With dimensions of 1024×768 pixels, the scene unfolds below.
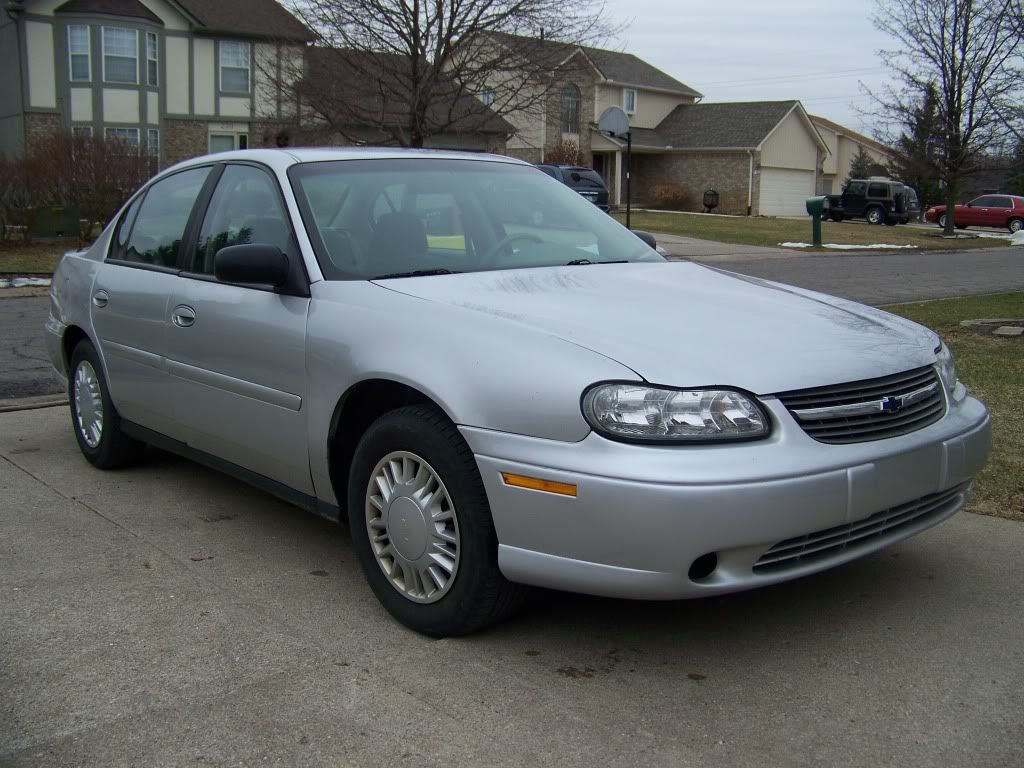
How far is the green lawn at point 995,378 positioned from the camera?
16.6 ft

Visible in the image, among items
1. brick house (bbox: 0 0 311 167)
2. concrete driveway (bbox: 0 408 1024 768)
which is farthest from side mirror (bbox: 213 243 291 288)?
brick house (bbox: 0 0 311 167)

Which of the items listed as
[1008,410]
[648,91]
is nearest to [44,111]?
[648,91]

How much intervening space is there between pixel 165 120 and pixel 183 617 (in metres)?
35.5

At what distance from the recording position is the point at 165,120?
3631 centimetres

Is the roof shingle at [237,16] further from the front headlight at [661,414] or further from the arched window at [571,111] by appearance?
the front headlight at [661,414]

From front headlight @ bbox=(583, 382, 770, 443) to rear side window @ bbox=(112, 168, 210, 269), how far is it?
2601 mm

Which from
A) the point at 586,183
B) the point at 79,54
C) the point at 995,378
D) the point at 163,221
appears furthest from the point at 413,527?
the point at 79,54

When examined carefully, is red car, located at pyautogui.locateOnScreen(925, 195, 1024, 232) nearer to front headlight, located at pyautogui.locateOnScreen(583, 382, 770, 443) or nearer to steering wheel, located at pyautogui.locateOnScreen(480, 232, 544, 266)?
steering wheel, located at pyautogui.locateOnScreen(480, 232, 544, 266)

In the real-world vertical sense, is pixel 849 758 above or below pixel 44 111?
below

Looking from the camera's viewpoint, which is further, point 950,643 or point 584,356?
point 950,643

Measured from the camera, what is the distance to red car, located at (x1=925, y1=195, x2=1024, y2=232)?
41875 millimetres

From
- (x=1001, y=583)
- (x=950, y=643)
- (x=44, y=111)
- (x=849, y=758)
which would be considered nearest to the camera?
(x=849, y=758)

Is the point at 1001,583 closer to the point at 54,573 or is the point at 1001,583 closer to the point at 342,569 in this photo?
the point at 342,569

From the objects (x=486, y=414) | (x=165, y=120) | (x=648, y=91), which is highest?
(x=648, y=91)
